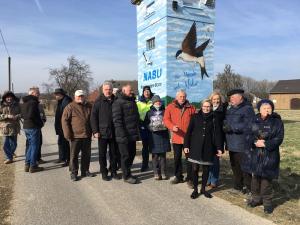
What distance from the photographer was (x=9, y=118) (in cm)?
946

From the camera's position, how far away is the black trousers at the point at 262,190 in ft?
18.2

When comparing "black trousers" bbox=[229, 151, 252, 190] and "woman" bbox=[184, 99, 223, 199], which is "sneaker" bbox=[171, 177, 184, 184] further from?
"black trousers" bbox=[229, 151, 252, 190]

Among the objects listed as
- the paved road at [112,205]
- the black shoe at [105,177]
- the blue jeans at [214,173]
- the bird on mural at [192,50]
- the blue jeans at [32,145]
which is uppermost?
the bird on mural at [192,50]

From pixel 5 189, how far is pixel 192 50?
10.4 meters

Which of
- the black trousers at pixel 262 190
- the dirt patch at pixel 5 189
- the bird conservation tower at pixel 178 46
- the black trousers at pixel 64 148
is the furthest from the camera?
the bird conservation tower at pixel 178 46

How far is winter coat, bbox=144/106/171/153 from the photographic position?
7648 millimetres

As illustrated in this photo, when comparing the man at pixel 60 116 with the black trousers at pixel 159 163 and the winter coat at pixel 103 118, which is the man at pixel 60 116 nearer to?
the winter coat at pixel 103 118

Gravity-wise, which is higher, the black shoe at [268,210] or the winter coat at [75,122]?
the winter coat at [75,122]

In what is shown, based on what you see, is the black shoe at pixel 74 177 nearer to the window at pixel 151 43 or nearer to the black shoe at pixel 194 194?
the black shoe at pixel 194 194

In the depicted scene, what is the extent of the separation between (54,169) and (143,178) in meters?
2.30

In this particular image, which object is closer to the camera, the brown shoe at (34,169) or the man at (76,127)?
the man at (76,127)

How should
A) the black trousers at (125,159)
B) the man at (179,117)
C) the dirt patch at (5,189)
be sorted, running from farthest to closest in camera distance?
the black trousers at (125,159) → the man at (179,117) → the dirt patch at (5,189)

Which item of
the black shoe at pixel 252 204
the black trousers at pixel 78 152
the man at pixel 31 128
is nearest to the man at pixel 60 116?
the man at pixel 31 128

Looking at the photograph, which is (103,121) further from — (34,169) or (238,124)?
(238,124)
